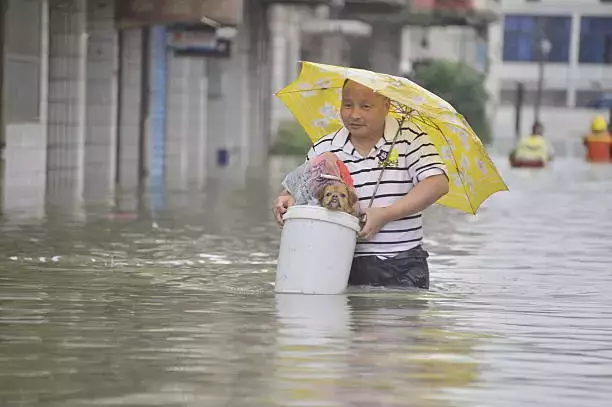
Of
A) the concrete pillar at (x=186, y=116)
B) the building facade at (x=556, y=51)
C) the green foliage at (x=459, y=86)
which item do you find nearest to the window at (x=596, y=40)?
the building facade at (x=556, y=51)

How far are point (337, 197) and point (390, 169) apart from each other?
532 mm

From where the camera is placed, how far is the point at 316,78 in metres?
11.7

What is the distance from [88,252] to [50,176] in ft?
48.7

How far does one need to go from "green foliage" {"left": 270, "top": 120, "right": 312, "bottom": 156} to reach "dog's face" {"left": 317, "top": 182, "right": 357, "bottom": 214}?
4770 cm

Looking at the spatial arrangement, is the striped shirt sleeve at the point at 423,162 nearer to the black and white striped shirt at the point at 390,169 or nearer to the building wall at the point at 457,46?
the black and white striped shirt at the point at 390,169

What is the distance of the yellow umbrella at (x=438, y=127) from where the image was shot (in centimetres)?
1134

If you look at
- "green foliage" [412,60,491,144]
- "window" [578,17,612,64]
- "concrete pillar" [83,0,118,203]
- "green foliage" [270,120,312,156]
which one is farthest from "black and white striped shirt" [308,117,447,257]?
"window" [578,17,612,64]

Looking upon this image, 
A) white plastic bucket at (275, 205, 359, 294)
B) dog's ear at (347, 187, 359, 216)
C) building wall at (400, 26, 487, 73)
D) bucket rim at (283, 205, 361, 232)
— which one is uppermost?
building wall at (400, 26, 487, 73)

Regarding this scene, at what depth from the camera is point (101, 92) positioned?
108ft

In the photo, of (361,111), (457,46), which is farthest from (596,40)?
(361,111)

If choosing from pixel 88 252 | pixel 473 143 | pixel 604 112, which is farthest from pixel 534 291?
pixel 604 112

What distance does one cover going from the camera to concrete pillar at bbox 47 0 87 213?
30.0 m

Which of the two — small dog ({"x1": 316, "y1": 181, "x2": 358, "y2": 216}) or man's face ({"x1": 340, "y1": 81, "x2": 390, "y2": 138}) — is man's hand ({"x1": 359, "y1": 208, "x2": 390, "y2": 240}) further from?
man's face ({"x1": 340, "y1": 81, "x2": 390, "y2": 138})

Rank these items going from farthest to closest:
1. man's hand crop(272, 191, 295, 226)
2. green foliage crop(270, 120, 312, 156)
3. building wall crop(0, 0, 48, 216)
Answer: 1. green foliage crop(270, 120, 312, 156)
2. building wall crop(0, 0, 48, 216)
3. man's hand crop(272, 191, 295, 226)
